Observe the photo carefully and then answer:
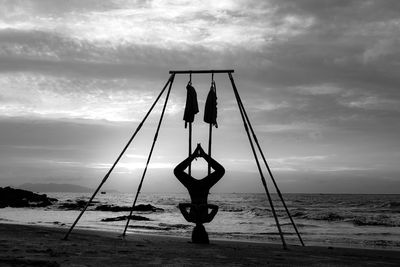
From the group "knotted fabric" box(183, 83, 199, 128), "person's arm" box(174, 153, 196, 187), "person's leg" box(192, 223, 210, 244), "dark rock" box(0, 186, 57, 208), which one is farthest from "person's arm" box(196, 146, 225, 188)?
"dark rock" box(0, 186, 57, 208)

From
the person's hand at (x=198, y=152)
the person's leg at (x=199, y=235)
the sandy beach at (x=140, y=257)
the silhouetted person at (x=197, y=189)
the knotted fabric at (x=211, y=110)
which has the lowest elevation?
the sandy beach at (x=140, y=257)

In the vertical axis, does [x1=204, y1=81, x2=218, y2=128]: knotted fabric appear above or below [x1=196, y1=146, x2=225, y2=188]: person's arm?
above

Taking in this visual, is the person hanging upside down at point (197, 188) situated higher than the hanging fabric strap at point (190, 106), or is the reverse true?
the hanging fabric strap at point (190, 106)

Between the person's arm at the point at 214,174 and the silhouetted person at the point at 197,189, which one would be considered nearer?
the person's arm at the point at 214,174

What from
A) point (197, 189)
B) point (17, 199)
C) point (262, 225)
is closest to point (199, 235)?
point (197, 189)

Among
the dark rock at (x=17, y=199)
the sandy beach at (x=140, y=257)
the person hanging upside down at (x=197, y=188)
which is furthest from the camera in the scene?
the dark rock at (x=17, y=199)

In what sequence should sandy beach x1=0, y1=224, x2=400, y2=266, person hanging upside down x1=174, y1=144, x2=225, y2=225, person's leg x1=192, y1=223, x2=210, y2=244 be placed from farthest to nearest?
person's leg x1=192, y1=223, x2=210, y2=244, person hanging upside down x1=174, y1=144, x2=225, y2=225, sandy beach x1=0, y1=224, x2=400, y2=266

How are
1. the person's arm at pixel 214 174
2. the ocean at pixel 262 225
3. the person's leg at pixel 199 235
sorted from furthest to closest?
the ocean at pixel 262 225
the person's leg at pixel 199 235
the person's arm at pixel 214 174

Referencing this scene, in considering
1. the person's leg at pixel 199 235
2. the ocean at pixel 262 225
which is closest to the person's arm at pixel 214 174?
the person's leg at pixel 199 235

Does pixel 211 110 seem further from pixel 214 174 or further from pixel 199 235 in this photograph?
pixel 199 235

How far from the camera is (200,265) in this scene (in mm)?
7586

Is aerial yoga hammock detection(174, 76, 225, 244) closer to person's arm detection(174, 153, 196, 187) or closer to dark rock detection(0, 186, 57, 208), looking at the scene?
person's arm detection(174, 153, 196, 187)

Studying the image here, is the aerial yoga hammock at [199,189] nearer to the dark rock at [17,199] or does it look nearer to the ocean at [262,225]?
the ocean at [262,225]

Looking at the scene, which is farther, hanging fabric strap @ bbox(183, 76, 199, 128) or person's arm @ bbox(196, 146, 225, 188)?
hanging fabric strap @ bbox(183, 76, 199, 128)
